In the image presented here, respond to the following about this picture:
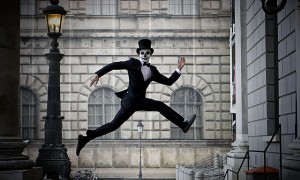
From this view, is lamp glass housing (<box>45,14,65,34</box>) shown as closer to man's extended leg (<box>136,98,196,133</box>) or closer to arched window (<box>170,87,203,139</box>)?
man's extended leg (<box>136,98,196,133</box>)

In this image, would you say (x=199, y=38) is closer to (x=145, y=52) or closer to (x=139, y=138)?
(x=139, y=138)

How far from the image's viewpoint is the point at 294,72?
15734 millimetres

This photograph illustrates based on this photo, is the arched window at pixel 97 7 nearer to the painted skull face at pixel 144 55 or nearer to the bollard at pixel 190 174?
the bollard at pixel 190 174

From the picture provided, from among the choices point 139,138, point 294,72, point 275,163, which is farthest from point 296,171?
point 139,138

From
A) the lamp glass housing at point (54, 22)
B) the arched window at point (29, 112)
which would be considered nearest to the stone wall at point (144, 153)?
the arched window at point (29, 112)

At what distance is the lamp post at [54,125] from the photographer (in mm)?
17578

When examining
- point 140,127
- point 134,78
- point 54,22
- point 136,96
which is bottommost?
point 140,127

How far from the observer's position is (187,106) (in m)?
42.7

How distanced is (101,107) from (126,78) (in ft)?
6.65

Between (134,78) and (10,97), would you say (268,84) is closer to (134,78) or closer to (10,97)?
(10,97)

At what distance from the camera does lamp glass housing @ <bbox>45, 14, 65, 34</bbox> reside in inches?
701

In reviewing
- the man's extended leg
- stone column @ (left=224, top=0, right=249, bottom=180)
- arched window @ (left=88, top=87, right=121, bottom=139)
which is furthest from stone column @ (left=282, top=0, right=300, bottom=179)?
arched window @ (left=88, top=87, right=121, bottom=139)

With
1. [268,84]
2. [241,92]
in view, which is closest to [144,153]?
[241,92]

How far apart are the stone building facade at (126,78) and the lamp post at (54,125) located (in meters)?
23.3
